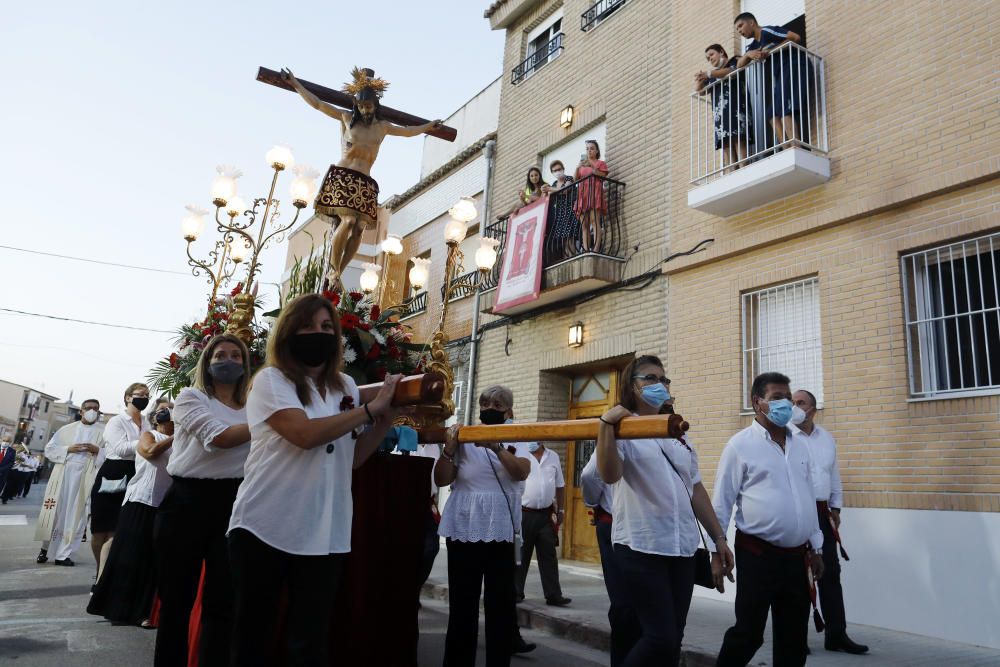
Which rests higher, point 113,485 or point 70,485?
point 113,485

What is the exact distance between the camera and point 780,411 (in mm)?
4109

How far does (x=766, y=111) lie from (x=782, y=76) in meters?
0.50

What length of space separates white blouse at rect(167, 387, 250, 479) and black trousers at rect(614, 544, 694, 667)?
6.26ft

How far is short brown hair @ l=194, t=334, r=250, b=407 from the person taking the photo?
373 centimetres

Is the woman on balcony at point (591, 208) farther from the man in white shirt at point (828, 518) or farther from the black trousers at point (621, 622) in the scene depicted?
the black trousers at point (621, 622)

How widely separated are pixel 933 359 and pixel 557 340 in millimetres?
5516

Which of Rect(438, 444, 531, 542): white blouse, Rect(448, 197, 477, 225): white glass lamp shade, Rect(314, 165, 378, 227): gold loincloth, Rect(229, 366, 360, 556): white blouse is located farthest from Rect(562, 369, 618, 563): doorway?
Rect(229, 366, 360, 556): white blouse

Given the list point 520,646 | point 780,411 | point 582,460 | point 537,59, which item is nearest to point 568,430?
point 780,411

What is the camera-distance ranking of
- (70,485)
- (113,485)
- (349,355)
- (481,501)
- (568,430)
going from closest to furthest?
1. (568,430)
2. (481,501)
3. (349,355)
4. (113,485)
5. (70,485)

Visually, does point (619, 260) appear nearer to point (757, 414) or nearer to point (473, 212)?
point (473, 212)

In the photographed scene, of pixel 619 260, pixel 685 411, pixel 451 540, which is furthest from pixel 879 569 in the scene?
pixel 619 260

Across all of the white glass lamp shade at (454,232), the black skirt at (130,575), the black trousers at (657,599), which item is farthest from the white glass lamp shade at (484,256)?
the black trousers at (657,599)

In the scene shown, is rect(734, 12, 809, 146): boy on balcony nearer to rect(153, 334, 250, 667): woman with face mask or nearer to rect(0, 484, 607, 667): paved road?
rect(0, 484, 607, 667): paved road

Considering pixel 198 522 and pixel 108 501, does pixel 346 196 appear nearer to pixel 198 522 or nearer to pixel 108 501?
pixel 198 522
